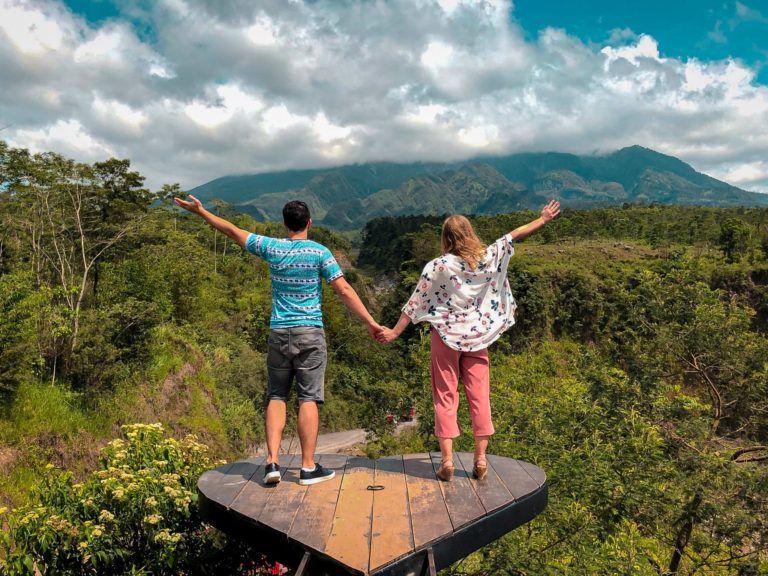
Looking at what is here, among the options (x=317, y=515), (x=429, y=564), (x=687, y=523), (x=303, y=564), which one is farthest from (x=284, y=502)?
(x=687, y=523)

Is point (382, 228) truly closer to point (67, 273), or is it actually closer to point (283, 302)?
point (67, 273)

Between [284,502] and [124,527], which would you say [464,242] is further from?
[124,527]

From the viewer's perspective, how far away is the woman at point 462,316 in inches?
150

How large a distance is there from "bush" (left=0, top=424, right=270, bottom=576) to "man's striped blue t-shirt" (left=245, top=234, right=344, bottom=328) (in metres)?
1.60

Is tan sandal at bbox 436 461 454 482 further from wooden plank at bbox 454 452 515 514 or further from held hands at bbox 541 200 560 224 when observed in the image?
held hands at bbox 541 200 560 224

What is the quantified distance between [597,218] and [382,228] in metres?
35.4

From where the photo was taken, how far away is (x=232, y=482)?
3764 millimetres

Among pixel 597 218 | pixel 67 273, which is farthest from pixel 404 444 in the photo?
pixel 597 218

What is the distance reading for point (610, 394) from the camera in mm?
9812

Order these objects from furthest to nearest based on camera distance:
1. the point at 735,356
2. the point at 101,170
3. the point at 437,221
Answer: the point at 437,221 < the point at 101,170 < the point at 735,356

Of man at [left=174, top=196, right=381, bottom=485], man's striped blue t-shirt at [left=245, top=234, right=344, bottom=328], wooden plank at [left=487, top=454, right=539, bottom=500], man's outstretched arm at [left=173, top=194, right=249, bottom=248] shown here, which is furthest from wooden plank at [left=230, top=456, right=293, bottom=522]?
man's outstretched arm at [left=173, top=194, right=249, bottom=248]

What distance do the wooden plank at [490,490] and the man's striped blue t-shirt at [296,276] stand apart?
67.1 inches

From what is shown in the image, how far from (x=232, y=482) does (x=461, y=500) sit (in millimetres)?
1753

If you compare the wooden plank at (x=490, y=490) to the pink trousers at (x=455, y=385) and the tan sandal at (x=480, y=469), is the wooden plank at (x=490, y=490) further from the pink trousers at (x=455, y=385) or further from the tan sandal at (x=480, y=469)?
the pink trousers at (x=455, y=385)
